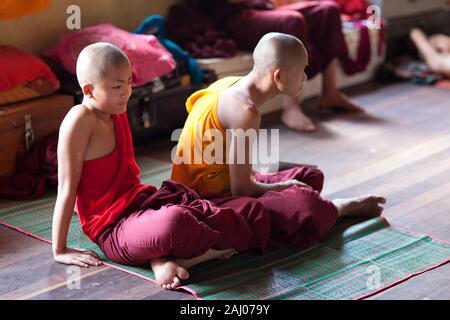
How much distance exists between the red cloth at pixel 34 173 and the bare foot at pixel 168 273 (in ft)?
3.45

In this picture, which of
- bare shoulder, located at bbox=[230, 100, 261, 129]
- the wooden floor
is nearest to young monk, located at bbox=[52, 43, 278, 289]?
the wooden floor

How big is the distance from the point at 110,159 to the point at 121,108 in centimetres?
18

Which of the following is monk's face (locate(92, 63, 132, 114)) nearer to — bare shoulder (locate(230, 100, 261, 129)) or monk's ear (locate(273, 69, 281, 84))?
bare shoulder (locate(230, 100, 261, 129))

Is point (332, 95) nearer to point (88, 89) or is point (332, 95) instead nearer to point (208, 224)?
point (208, 224)

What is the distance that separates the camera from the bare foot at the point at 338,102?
188 inches

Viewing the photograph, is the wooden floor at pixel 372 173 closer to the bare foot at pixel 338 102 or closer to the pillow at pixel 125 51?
the bare foot at pixel 338 102

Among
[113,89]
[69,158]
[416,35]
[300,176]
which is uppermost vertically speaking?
[113,89]

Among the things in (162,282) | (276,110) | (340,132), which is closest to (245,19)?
(276,110)

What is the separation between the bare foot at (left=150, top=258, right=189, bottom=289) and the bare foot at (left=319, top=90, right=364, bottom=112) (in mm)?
2649

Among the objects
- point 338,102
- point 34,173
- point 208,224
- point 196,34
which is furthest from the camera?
point 338,102

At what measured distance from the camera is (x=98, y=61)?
7.66 ft

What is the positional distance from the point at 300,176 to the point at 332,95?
197cm

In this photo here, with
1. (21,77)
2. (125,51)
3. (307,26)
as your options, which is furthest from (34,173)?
(307,26)

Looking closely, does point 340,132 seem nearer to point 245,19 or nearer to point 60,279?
point 245,19
